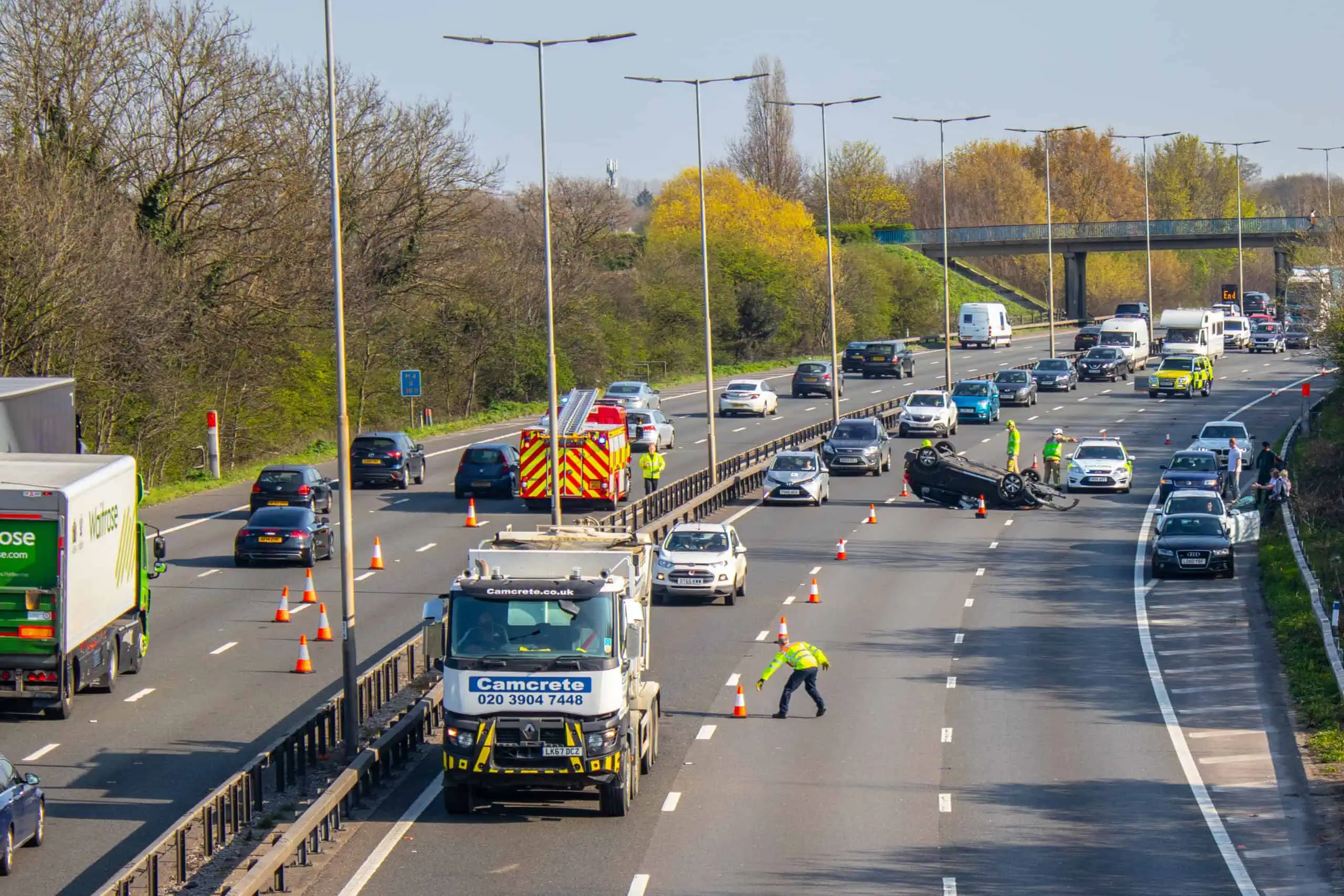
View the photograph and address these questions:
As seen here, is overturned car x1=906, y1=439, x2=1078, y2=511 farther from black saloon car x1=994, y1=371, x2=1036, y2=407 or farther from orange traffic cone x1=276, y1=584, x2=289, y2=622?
black saloon car x1=994, y1=371, x2=1036, y2=407

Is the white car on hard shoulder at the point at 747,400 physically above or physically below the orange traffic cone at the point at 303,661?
above

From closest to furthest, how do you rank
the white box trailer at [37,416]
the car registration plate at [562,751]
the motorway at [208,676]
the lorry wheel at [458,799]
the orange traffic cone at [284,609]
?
the car registration plate at [562,751], the lorry wheel at [458,799], the motorway at [208,676], the white box trailer at [37,416], the orange traffic cone at [284,609]

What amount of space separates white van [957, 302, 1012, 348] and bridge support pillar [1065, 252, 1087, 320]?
78.7ft

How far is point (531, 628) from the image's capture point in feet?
65.4

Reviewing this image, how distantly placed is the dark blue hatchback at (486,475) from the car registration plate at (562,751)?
29.7 metres

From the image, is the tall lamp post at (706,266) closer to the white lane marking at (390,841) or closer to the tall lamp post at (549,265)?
the tall lamp post at (549,265)

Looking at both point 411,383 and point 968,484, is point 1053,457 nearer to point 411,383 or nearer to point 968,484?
point 968,484

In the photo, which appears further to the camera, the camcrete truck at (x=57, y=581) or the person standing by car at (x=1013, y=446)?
the person standing by car at (x=1013, y=446)

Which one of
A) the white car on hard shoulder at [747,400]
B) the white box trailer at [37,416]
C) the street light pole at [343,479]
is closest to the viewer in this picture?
the street light pole at [343,479]

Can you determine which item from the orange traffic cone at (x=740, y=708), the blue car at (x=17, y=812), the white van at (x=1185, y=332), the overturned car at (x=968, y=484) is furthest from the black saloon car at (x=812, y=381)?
the blue car at (x=17, y=812)

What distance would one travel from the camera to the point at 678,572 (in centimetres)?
3500

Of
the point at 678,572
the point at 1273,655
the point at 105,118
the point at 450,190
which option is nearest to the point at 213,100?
the point at 105,118

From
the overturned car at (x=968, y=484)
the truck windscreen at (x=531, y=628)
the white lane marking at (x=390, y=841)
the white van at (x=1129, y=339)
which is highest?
the white van at (x=1129, y=339)

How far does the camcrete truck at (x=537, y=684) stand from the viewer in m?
19.4
